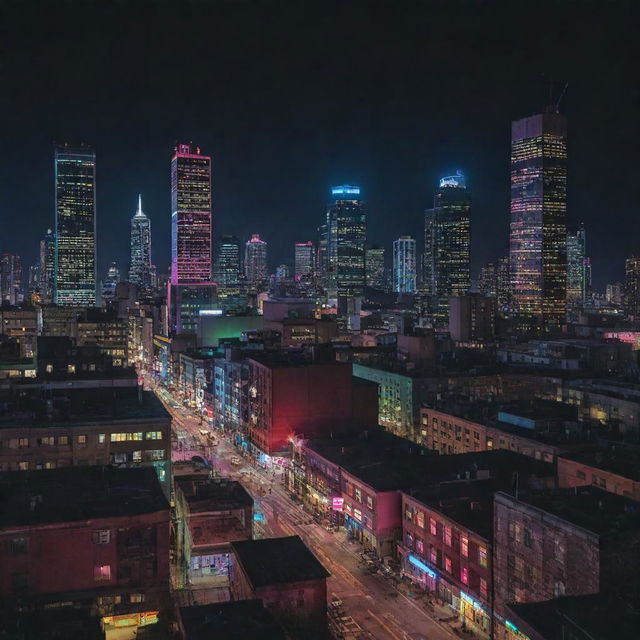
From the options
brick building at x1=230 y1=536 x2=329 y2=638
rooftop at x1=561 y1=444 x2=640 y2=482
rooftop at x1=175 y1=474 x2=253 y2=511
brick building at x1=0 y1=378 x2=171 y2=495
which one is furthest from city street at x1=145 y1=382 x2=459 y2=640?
rooftop at x1=561 y1=444 x2=640 y2=482

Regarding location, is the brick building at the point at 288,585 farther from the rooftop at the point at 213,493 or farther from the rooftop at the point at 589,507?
the rooftop at the point at 589,507

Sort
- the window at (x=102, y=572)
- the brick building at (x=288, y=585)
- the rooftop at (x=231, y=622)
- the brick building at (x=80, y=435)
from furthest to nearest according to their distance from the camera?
the brick building at (x=80, y=435) < the window at (x=102, y=572) < the brick building at (x=288, y=585) < the rooftop at (x=231, y=622)

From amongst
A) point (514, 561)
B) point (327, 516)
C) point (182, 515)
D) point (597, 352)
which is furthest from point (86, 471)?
point (597, 352)

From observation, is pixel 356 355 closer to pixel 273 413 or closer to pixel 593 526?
pixel 273 413

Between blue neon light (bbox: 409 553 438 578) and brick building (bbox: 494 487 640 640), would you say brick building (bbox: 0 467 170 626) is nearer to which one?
blue neon light (bbox: 409 553 438 578)

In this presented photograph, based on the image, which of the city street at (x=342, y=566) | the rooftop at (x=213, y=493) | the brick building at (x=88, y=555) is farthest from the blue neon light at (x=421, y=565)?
the brick building at (x=88, y=555)

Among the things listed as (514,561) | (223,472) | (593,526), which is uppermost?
(593,526)
